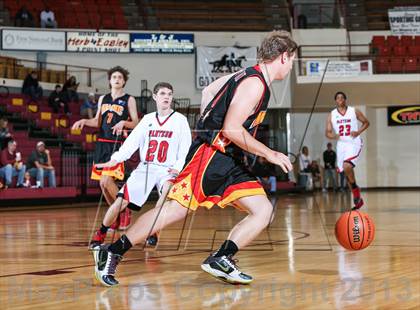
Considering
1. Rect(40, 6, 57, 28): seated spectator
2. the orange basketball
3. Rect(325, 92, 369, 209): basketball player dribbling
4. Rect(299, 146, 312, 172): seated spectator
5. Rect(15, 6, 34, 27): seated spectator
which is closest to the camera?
the orange basketball

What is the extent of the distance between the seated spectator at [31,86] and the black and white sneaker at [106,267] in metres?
18.8

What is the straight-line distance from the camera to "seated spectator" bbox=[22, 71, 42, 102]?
77.3 feet

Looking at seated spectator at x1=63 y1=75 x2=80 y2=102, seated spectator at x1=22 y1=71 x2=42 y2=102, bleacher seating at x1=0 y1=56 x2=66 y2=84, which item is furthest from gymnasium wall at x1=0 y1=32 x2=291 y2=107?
seated spectator at x1=22 y1=71 x2=42 y2=102

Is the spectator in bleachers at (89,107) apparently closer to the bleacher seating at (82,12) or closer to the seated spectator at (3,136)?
the seated spectator at (3,136)

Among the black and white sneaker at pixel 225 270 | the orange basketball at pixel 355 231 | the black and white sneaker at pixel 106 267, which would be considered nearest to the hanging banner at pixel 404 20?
the orange basketball at pixel 355 231

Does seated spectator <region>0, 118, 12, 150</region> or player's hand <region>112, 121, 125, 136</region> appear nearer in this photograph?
player's hand <region>112, 121, 125, 136</region>

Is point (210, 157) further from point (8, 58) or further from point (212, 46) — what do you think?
point (212, 46)

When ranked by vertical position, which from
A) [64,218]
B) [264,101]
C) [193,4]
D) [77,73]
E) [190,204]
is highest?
[193,4]

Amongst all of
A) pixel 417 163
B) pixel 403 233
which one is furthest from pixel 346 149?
pixel 417 163

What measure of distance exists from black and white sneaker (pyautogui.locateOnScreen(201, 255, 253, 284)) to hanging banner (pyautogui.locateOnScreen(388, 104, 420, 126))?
2795 centimetres

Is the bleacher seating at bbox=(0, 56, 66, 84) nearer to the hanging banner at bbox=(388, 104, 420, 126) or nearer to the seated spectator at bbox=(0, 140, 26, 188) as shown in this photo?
the seated spectator at bbox=(0, 140, 26, 188)

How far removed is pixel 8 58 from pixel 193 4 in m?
8.29

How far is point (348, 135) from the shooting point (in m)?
13.7

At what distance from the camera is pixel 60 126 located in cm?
2377
